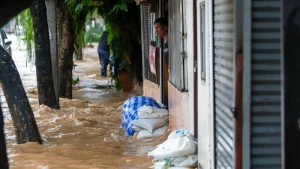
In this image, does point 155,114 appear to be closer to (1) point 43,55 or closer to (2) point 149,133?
(2) point 149,133

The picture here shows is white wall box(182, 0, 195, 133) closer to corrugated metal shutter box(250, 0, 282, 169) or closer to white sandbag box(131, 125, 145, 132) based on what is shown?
white sandbag box(131, 125, 145, 132)

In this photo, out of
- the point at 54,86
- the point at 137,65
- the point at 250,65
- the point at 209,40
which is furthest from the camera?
the point at 137,65

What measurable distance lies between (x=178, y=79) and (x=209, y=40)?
273 centimetres

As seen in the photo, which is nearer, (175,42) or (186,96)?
(186,96)

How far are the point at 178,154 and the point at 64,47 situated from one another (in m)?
8.70

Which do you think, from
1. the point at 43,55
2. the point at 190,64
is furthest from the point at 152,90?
the point at 190,64

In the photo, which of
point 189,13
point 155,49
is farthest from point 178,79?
point 155,49

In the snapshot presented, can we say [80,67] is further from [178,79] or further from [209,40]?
[209,40]

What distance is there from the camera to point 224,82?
507cm

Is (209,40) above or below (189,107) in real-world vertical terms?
above

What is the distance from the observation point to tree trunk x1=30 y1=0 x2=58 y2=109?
11998 mm

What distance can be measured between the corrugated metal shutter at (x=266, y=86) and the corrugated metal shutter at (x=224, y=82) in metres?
0.18

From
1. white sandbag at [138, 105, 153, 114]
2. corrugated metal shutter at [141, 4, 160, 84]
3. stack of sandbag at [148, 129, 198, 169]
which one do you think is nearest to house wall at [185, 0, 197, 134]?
stack of sandbag at [148, 129, 198, 169]
